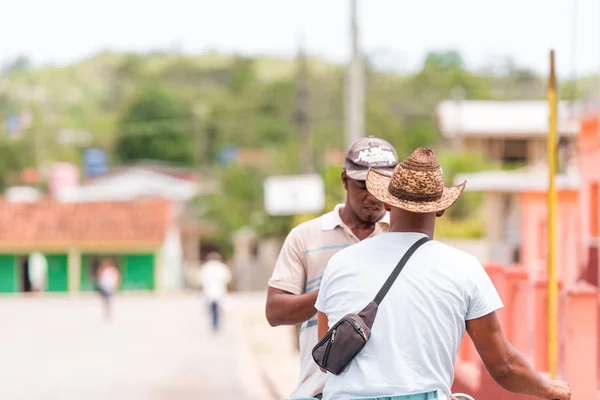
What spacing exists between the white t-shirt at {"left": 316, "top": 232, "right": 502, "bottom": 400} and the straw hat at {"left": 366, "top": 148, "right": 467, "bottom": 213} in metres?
0.14

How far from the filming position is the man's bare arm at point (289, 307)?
4.90 metres

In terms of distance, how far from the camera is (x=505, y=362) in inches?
157

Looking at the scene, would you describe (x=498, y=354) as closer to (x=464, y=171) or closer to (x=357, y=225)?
(x=357, y=225)

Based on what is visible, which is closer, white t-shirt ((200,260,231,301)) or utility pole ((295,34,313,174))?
white t-shirt ((200,260,231,301))

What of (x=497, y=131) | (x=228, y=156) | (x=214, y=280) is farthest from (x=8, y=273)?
(x=228, y=156)

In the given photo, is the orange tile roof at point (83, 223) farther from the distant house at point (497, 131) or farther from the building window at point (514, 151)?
the building window at point (514, 151)

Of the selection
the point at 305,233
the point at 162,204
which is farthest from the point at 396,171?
the point at 162,204

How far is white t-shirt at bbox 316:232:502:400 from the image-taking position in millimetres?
3900

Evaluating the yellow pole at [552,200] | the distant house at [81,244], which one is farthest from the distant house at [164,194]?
the yellow pole at [552,200]

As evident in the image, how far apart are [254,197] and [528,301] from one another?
51.2 metres

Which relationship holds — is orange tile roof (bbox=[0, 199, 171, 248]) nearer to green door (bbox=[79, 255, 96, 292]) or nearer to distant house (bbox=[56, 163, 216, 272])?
green door (bbox=[79, 255, 96, 292])

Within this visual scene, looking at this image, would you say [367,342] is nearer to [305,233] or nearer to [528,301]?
[305,233]

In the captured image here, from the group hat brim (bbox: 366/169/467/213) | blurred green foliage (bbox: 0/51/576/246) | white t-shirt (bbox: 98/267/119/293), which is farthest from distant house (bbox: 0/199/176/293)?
hat brim (bbox: 366/169/467/213)

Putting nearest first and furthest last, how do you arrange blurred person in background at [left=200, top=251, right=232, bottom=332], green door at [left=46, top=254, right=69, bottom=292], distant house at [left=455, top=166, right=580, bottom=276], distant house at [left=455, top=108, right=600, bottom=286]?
distant house at [left=455, top=108, right=600, bottom=286], distant house at [left=455, top=166, right=580, bottom=276], blurred person in background at [left=200, top=251, right=232, bottom=332], green door at [left=46, top=254, right=69, bottom=292]
